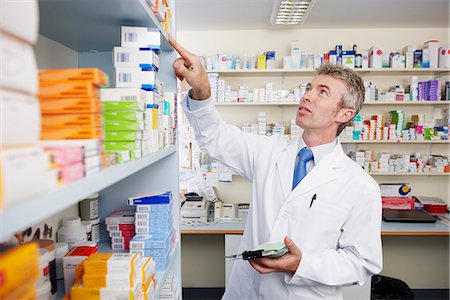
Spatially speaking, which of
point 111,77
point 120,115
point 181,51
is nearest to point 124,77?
point 120,115

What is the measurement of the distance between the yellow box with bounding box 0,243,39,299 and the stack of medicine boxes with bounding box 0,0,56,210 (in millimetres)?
52

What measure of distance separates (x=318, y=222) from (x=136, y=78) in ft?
3.48

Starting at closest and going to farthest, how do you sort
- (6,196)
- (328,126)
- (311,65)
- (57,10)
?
(6,196) → (57,10) → (328,126) → (311,65)

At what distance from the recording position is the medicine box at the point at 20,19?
368mm

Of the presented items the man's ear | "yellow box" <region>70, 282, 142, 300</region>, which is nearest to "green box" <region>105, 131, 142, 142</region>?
"yellow box" <region>70, 282, 142, 300</region>

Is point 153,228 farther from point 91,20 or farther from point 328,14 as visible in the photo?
point 328,14

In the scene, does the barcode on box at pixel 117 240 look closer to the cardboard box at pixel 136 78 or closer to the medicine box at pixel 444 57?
the cardboard box at pixel 136 78

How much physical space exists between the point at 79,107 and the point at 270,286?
1.31 m

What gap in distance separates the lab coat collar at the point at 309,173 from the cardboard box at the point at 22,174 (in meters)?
1.27

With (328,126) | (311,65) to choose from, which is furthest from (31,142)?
(311,65)

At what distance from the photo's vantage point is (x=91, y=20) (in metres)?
0.94

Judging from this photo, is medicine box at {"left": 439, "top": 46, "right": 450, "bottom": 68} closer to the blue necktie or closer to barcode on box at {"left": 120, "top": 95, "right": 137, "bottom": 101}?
the blue necktie

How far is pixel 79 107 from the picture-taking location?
1.87 feet

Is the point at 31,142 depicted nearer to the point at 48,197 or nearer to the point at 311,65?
the point at 48,197
